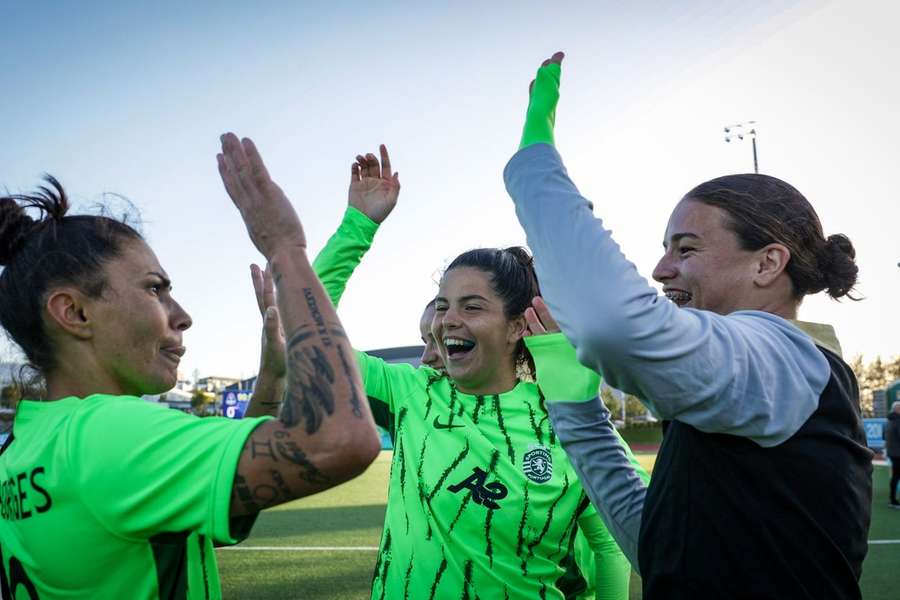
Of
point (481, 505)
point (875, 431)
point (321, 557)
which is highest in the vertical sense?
point (481, 505)

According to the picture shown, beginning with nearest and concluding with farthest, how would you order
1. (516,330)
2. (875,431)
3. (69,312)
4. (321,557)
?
(69,312)
(516,330)
(321,557)
(875,431)

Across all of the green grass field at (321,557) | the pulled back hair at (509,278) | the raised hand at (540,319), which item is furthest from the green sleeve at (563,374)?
the green grass field at (321,557)

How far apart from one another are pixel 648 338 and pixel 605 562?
1887mm

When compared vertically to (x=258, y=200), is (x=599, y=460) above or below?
below

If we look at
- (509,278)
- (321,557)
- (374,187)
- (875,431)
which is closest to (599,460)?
(509,278)

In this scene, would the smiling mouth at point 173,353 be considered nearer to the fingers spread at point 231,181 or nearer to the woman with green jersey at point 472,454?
the fingers spread at point 231,181

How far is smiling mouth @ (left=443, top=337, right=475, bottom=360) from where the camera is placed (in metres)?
3.24

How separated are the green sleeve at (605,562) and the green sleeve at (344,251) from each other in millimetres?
1428

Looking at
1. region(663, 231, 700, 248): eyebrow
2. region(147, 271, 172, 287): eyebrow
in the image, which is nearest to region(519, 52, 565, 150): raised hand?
region(663, 231, 700, 248): eyebrow

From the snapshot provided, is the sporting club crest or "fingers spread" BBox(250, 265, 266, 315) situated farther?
the sporting club crest

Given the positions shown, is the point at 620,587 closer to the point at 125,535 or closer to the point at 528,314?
the point at 528,314

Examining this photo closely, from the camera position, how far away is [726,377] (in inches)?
56.4

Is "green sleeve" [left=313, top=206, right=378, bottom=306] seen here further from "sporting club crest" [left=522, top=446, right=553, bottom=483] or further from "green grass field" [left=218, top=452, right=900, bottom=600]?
"green grass field" [left=218, top=452, right=900, bottom=600]

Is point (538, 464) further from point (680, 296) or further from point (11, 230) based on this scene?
point (11, 230)
